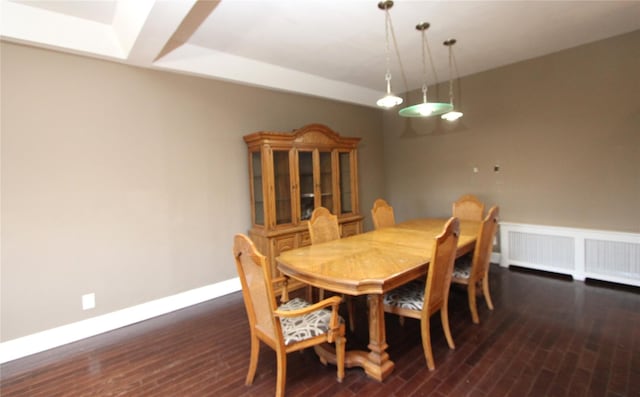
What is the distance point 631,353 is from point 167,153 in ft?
13.9

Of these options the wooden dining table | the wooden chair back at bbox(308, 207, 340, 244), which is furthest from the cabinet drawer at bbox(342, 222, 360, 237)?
the wooden dining table

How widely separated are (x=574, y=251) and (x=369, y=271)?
10.3 ft

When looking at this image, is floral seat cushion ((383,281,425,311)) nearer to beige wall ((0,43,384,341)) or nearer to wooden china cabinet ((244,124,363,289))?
wooden china cabinet ((244,124,363,289))

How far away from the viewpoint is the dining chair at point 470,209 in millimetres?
3795

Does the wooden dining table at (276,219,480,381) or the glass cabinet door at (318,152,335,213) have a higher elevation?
the glass cabinet door at (318,152,335,213)

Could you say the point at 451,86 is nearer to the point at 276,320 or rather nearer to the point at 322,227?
the point at 322,227

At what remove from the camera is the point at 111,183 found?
2.91 m

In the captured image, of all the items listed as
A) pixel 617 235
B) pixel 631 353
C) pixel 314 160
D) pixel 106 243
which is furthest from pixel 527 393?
pixel 106 243

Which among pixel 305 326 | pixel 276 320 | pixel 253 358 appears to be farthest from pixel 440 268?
pixel 253 358

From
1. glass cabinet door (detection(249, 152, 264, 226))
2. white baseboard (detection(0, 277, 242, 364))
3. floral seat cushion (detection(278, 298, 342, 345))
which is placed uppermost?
glass cabinet door (detection(249, 152, 264, 226))

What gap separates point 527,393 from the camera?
6.07ft

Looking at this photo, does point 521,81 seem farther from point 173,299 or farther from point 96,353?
point 96,353

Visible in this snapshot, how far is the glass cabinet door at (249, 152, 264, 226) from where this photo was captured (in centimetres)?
371

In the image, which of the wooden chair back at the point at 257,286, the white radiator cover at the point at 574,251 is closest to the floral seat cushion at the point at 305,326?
the wooden chair back at the point at 257,286
